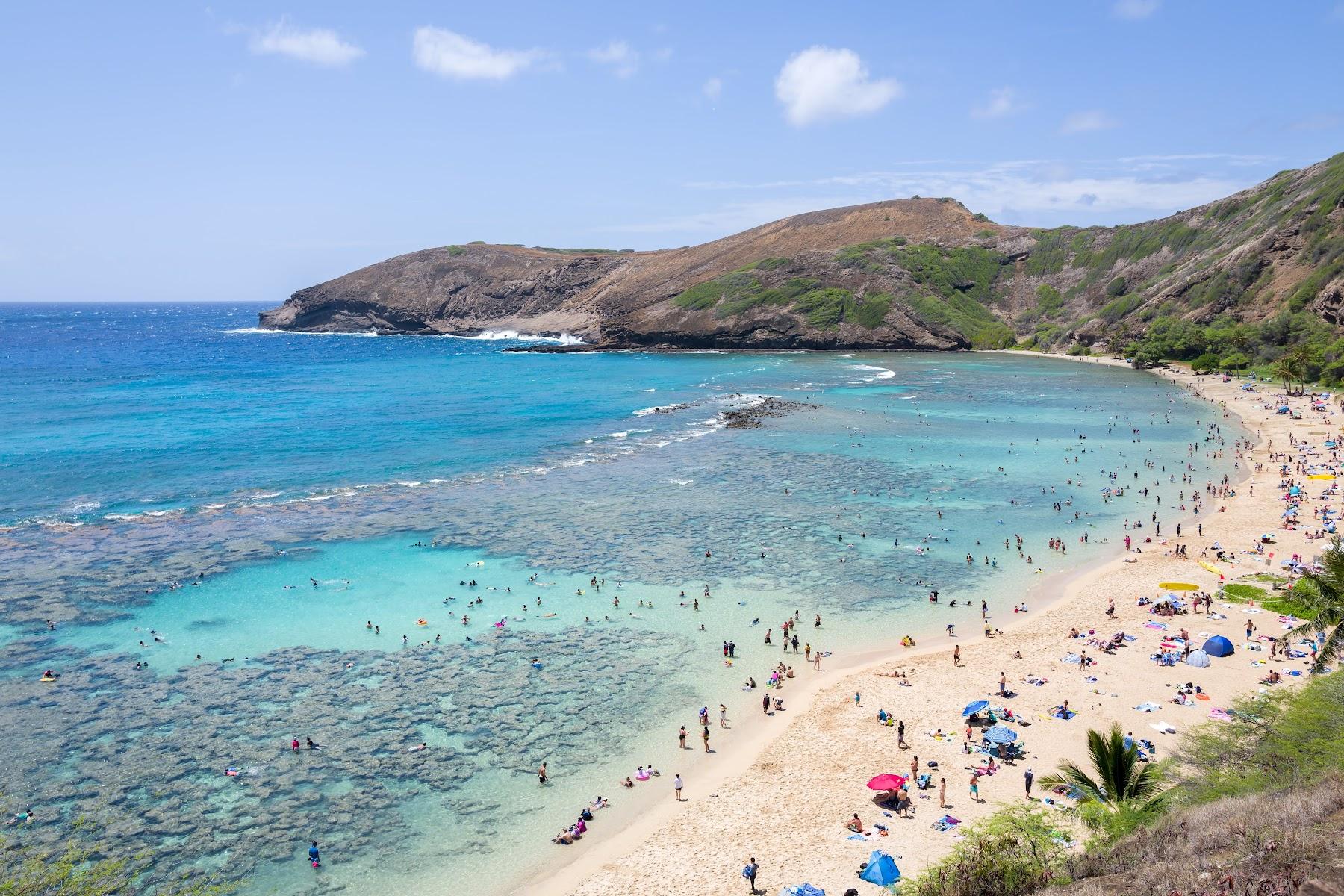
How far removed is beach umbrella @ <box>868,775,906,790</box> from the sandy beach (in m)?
0.65

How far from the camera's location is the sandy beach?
22.2 metres

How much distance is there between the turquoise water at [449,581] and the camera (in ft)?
82.9

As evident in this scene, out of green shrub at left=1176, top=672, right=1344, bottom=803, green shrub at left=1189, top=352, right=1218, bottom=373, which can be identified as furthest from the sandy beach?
green shrub at left=1189, top=352, right=1218, bottom=373

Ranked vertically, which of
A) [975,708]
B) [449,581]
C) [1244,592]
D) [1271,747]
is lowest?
[975,708]

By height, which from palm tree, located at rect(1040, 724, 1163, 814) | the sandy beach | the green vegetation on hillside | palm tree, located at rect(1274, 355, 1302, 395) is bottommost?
the sandy beach

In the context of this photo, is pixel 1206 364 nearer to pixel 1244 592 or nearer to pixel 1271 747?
pixel 1244 592

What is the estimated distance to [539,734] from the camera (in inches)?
1126

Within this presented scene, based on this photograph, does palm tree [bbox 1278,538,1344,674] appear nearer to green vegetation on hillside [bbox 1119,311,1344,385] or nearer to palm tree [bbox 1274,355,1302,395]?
palm tree [bbox 1274,355,1302,395]

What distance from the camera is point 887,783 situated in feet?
79.6

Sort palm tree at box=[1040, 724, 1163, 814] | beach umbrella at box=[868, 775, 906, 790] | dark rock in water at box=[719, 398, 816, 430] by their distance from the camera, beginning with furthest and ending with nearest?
1. dark rock in water at box=[719, 398, 816, 430]
2. beach umbrella at box=[868, 775, 906, 790]
3. palm tree at box=[1040, 724, 1163, 814]

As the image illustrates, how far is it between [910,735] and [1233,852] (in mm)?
14774

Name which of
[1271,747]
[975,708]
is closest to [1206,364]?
[975,708]

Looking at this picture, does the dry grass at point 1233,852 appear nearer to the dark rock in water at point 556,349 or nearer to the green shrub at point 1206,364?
the green shrub at point 1206,364

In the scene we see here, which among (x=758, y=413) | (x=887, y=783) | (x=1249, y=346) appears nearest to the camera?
(x=887, y=783)
